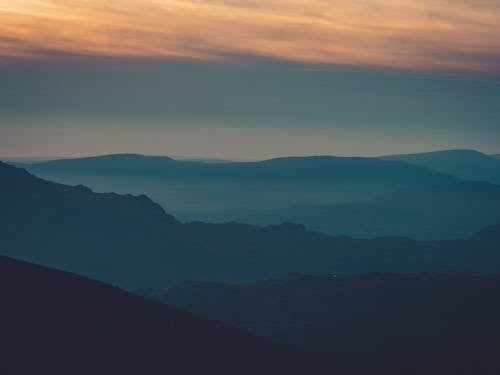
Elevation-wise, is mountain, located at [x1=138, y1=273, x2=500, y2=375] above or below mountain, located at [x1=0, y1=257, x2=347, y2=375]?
below

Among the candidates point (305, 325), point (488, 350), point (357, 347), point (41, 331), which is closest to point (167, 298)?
point (305, 325)

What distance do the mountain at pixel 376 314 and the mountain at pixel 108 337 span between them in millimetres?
19375

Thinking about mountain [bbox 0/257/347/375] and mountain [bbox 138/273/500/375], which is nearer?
mountain [bbox 0/257/347/375]

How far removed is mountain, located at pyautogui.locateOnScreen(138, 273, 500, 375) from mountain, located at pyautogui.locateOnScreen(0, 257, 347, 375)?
63.6 feet

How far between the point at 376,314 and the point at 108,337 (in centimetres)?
7008

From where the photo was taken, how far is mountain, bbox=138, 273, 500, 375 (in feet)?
359

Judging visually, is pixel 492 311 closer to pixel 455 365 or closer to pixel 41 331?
pixel 455 365

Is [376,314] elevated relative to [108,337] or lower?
lower

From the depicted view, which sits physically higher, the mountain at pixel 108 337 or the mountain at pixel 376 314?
the mountain at pixel 108 337

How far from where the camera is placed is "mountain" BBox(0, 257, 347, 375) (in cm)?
6600

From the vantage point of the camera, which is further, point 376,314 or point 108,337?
point 376,314

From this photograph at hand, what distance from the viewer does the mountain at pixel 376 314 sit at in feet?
359

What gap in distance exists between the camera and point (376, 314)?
132 meters

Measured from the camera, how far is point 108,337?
230 ft
